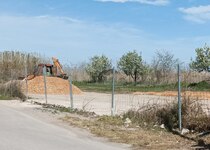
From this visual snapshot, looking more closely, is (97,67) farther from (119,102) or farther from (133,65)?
(119,102)

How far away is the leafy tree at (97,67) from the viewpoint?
64000mm

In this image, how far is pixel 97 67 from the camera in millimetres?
64312

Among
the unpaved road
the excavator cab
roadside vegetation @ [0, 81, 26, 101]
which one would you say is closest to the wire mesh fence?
roadside vegetation @ [0, 81, 26, 101]

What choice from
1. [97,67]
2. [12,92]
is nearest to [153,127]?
[12,92]

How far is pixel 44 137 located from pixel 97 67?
→ 5248 cm

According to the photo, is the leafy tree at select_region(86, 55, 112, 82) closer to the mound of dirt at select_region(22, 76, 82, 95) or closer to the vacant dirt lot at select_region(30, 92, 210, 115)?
the mound of dirt at select_region(22, 76, 82, 95)

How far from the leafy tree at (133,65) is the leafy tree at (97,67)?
4336mm

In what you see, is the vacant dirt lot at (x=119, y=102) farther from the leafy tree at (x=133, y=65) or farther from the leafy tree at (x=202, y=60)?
the leafy tree at (x=133, y=65)

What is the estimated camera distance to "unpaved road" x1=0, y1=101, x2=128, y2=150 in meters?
10.3

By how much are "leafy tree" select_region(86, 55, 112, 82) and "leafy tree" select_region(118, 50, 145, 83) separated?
14.2 feet

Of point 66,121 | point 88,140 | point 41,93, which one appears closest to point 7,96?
point 41,93

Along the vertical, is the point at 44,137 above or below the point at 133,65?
below

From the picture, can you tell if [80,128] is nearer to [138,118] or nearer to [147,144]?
[138,118]

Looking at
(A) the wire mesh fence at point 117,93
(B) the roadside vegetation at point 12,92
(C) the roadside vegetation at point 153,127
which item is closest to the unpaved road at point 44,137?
(C) the roadside vegetation at point 153,127
